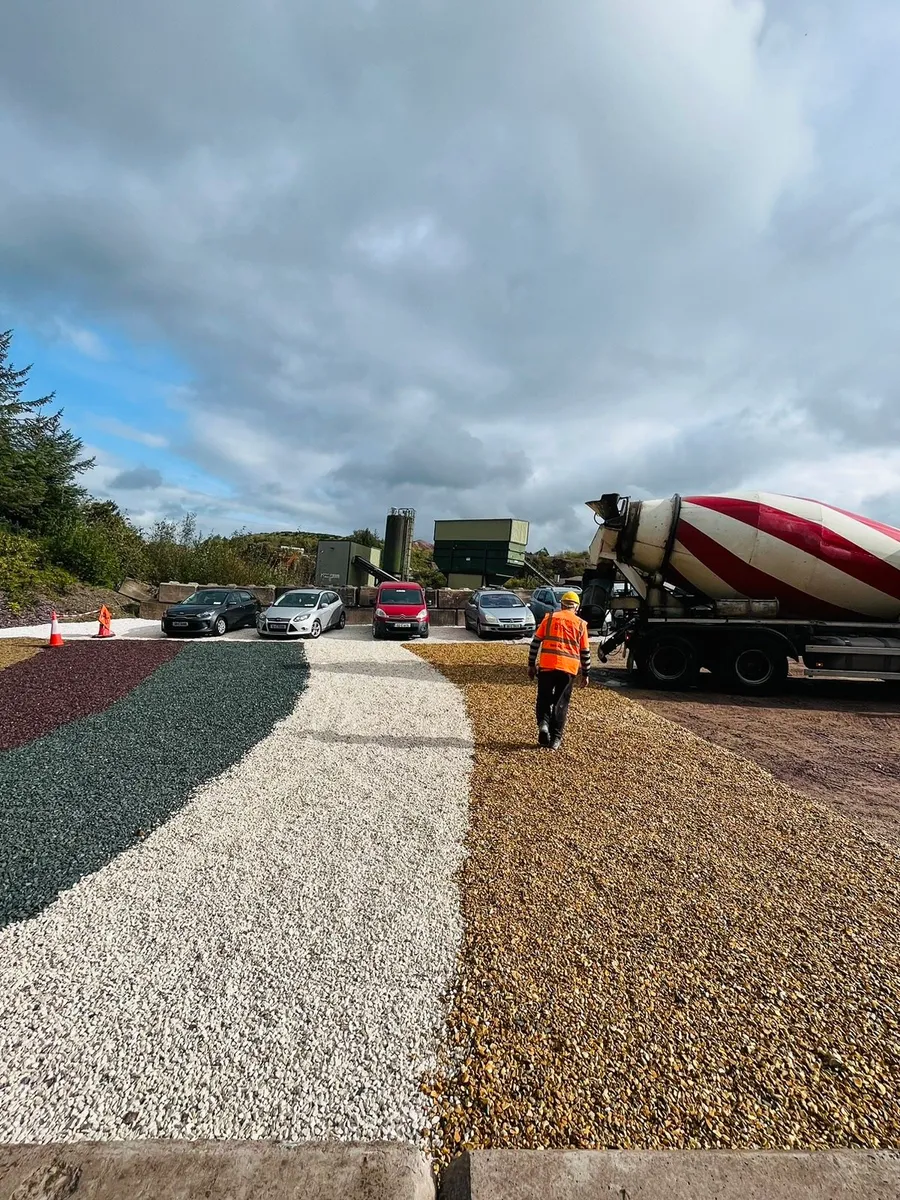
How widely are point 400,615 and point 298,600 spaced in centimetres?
354

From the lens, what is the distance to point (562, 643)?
5.98 meters

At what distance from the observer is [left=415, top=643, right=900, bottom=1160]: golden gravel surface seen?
6.25 ft

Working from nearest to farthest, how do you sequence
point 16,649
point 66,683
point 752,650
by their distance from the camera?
point 66,683 → point 752,650 → point 16,649

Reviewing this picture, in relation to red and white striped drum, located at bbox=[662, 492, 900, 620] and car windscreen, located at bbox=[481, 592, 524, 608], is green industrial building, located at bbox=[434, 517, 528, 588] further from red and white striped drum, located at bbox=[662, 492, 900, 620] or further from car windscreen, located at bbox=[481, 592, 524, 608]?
red and white striped drum, located at bbox=[662, 492, 900, 620]

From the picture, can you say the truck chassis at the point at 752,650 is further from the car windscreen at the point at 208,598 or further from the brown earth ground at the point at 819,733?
the car windscreen at the point at 208,598

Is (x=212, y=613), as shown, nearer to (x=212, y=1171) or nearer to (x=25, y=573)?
(x=25, y=573)

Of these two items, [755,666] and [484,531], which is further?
[484,531]

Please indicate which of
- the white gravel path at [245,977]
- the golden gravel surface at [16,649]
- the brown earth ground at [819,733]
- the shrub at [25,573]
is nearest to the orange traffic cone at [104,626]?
the golden gravel surface at [16,649]

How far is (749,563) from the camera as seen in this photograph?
9.91 metres

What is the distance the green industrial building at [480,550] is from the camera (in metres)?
27.1

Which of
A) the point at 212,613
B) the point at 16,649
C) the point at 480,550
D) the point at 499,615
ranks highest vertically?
the point at 480,550

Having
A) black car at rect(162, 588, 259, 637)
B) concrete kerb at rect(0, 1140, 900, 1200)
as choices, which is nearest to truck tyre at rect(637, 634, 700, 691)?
concrete kerb at rect(0, 1140, 900, 1200)

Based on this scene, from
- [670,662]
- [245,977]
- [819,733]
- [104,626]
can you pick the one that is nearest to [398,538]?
[104,626]

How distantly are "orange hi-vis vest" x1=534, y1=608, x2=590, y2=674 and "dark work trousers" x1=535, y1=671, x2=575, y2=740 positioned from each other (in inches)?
3.5
